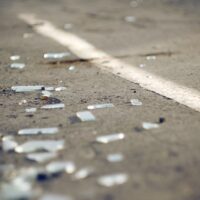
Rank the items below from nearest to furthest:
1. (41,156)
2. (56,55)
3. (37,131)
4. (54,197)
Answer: (54,197)
(41,156)
(37,131)
(56,55)

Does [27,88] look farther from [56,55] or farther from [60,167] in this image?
[60,167]

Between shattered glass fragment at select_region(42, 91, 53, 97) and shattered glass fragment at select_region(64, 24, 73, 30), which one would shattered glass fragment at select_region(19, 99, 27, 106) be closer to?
shattered glass fragment at select_region(42, 91, 53, 97)

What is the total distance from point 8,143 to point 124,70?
1752mm

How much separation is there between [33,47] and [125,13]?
2580 millimetres

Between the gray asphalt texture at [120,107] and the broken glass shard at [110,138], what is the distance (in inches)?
1.8

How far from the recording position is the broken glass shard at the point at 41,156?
2346 millimetres

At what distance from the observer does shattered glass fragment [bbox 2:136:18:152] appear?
8.15 ft

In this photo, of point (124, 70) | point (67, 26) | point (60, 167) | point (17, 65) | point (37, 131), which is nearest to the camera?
point (60, 167)

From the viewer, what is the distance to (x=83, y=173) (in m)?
2.17

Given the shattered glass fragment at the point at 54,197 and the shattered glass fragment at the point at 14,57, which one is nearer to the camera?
the shattered glass fragment at the point at 54,197

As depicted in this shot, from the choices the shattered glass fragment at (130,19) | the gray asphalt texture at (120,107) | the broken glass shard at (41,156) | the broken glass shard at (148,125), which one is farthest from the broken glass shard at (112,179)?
the shattered glass fragment at (130,19)

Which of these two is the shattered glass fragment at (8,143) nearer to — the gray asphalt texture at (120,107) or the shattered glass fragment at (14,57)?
the gray asphalt texture at (120,107)

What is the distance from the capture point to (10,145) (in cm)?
252

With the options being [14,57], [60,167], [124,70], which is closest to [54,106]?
[60,167]
